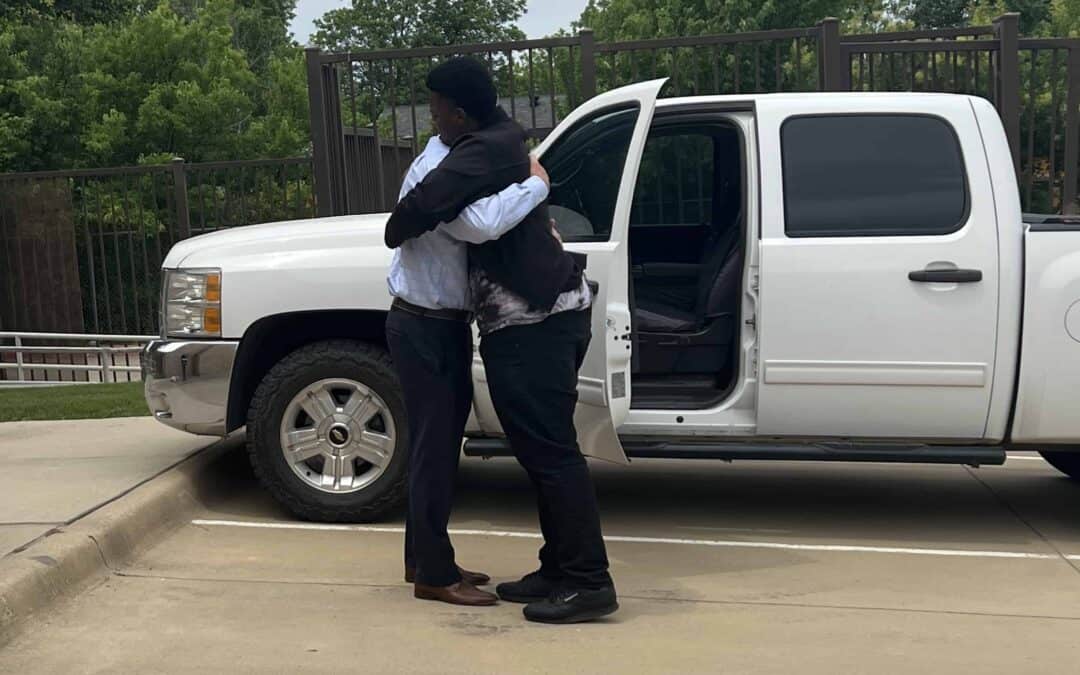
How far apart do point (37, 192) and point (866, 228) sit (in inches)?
360

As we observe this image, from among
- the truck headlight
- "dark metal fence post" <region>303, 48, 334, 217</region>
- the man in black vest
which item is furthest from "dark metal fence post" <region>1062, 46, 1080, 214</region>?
the truck headlight

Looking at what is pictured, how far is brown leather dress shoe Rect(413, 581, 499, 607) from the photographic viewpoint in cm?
481

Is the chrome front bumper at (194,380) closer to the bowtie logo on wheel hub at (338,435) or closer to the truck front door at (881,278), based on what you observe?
the bowtie logo on wheel hub at (338,435)

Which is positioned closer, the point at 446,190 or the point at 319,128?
the point at 446,190

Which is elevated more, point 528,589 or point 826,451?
point 826,451

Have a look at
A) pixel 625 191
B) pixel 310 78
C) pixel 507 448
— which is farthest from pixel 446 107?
pixel 310 78

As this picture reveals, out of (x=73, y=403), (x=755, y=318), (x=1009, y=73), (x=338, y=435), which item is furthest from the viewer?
(x=73, y=403)

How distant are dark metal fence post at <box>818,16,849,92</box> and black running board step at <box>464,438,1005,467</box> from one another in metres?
3.80

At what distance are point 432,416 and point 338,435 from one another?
1.39m

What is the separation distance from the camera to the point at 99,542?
522 cm

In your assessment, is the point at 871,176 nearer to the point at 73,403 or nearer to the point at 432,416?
the point at 432,416

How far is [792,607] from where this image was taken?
491 centimetres

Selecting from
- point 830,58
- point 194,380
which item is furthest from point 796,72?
point 194,380

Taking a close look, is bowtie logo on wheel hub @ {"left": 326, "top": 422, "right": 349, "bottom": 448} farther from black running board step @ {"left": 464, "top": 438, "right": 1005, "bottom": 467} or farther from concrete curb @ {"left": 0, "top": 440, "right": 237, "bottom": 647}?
concrete curb @ {"left": 0, "top": 440, "right": 237, "bottom": 647}
